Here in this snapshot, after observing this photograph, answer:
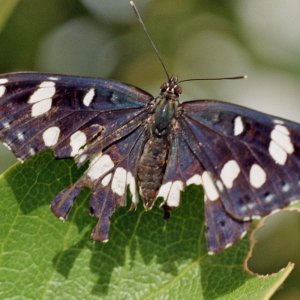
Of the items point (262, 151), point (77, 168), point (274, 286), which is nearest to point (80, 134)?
point (77, 168)

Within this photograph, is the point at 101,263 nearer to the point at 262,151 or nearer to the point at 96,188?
the point at 96,188

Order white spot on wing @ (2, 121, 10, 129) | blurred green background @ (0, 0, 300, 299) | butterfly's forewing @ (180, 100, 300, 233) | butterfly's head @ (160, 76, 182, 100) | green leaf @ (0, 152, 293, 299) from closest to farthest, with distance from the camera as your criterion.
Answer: green leaf @ (0, 152, 293, 299), butterfly's forewing @ (180, 100, 300, 233), white spot on wing @ (2, 121, 10, 129), butterfly's head @ (160, 76, 182, 100), blurred green background @ (0, 0, 300, 299)

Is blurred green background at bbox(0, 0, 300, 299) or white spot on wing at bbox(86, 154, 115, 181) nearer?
white spot on wing at bbox(86, 154, 115, 181)

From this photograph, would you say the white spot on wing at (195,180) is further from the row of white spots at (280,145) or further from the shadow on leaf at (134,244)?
the row of white spots at (280,145)

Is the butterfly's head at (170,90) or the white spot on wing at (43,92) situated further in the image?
the butterfly's head at (170,90)

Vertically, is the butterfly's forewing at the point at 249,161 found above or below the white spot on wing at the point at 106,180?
below

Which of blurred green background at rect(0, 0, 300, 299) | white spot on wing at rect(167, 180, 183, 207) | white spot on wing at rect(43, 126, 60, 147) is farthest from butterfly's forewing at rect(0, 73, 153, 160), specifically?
blurred green background at rect(0, 0, 300, 299)

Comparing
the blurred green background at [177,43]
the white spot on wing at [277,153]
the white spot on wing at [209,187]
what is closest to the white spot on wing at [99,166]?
Result: the white spot on wing at [209,187]

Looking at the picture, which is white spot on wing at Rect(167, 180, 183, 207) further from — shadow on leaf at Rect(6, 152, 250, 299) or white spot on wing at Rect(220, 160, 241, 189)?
white spot on wing at Rect(220, 160, 241, 189)
